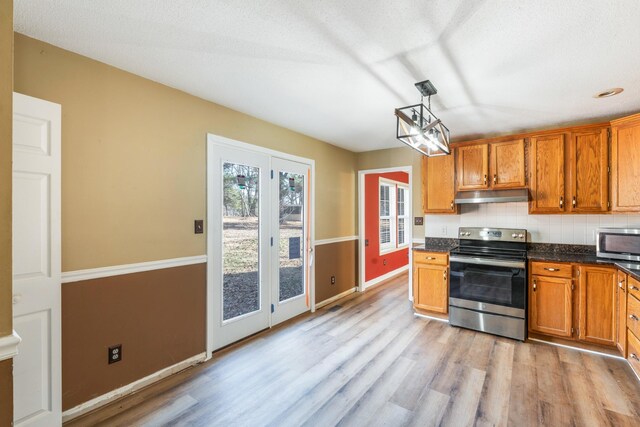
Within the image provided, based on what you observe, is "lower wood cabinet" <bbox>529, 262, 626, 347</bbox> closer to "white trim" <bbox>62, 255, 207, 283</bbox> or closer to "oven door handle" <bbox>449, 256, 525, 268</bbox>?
"oven door handle" <bbox>449, 256, 525, 268</bbox>

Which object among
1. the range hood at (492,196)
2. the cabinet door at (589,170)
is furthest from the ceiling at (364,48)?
the range hood at (492,196)

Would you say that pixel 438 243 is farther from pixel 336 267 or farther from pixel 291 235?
pixel 291 235

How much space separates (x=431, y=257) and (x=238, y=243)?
2413 millimetres

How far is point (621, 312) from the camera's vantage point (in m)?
2.70

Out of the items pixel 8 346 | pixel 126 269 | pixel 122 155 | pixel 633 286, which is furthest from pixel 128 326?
pixel 633 286

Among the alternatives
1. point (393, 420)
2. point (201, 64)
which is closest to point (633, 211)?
A: point (393, 420)

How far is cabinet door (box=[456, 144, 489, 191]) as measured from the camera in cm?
372

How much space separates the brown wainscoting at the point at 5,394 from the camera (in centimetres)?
96

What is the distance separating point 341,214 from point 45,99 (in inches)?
143

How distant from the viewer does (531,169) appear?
347 centimetres

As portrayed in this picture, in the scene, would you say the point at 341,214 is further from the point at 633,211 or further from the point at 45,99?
the point at 45,99

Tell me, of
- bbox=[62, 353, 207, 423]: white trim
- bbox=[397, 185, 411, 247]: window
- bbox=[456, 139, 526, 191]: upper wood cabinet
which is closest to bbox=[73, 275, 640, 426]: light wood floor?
bbox=[62, 353, 207, 423]: white trim

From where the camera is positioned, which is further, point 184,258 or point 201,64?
point 184,258

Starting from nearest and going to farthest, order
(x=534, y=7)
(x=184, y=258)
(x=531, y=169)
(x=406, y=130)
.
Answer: (x=534, y=7) < (x=406, y=130) < (x=184, y=258) < (x=531, y=169)
